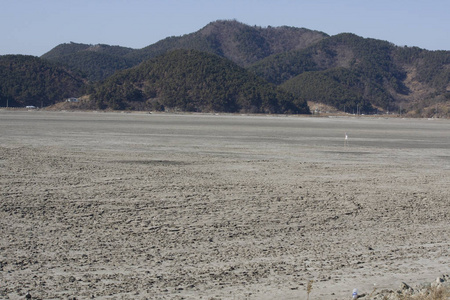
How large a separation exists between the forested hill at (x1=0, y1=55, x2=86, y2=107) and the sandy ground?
14408 centimetres

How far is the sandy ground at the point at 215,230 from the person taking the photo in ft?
20.4

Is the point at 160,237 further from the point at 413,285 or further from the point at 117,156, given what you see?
the point at 117,156

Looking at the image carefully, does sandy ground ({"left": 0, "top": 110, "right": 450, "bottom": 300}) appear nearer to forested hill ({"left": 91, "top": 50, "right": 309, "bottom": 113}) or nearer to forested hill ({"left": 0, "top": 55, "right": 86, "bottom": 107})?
forested hill ({"left": 91, "top": 50, "right": 309, "bottom": 113})

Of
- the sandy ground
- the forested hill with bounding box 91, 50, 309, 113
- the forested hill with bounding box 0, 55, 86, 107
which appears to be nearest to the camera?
the sandy ground

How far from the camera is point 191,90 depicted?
5650 inches

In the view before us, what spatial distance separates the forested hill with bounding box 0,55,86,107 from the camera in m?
156

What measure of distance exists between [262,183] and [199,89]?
130962mm

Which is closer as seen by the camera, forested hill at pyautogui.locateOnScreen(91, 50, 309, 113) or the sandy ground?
the sandy ground

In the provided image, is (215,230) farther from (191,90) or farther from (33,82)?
(33,82)

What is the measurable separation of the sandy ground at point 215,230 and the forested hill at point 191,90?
122m

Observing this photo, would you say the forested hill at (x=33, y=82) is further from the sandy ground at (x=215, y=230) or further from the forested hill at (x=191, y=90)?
the sandy ground at (x=215, y=230)

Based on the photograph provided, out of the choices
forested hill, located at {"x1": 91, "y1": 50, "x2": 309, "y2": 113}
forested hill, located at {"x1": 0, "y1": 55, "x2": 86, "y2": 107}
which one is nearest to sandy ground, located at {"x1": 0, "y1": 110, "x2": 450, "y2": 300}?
forested hill, located at {"x1": 91, "y1": 50, "x2": 309, "y2": 113}

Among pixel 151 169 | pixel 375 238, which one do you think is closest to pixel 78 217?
pixel 375 238

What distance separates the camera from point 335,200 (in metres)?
11.8
